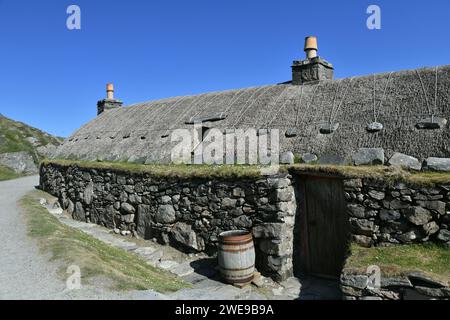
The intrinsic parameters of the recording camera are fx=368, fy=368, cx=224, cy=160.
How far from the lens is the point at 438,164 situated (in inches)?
251

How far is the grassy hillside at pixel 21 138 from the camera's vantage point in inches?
1101

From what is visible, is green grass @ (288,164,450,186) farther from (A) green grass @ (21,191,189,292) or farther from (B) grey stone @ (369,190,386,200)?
(A) green grass @ (21,191,189,292)

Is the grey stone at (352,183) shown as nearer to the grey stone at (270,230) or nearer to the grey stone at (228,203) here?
the grey stone at (270,230)

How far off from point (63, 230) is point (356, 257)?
6713 millimetres

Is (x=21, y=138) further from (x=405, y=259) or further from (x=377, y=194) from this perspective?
(x=405, y=259)

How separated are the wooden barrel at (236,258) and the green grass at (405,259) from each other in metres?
1.89

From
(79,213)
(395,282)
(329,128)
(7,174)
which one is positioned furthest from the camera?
(7,174)

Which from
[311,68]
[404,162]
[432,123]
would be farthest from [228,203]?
[311,68]

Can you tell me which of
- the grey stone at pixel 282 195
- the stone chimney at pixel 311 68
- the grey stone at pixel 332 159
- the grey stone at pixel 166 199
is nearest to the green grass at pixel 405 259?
the grey stone at pixel 282 195

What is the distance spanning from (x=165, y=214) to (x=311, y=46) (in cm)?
633

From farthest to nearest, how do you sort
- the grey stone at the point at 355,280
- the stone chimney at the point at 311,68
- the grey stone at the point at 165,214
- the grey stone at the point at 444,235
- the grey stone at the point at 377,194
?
the stone chimney at the point at 311,68 → the grey stone at the point at 165,214 → the grey stone at the point at 377,194 → the grey stone at the point at 444,235 → the grey stone at the point at 355,280

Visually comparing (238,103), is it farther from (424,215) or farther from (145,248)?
(424,215)

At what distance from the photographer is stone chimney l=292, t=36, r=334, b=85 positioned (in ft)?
34.0
